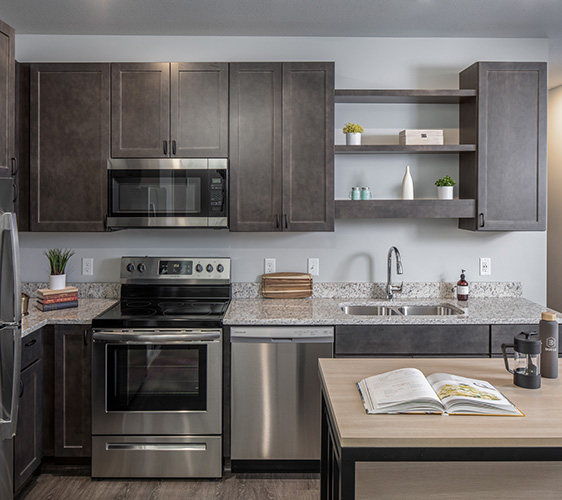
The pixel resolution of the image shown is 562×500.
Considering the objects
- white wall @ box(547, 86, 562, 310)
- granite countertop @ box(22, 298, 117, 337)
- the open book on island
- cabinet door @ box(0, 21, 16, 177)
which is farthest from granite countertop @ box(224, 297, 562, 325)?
white wall @ box(547, 86, 562, 310)

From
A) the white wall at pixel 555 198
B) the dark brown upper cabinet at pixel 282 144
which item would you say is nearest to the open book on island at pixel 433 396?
the dark brown upper cabinet at pixel 282 144

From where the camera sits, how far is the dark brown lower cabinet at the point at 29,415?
2.50 metres

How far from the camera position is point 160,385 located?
2764mm

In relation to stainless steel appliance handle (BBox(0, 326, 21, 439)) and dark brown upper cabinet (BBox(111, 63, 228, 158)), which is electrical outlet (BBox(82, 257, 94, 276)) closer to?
dark brown upper cabinet (BBox(111, 63, 228, 158))

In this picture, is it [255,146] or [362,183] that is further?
[362,183]

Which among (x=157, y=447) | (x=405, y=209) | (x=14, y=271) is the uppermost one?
(x=405, y=209)

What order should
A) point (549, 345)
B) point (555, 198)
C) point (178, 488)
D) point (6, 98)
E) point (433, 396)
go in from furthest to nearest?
point (555, 198) < point (178, 488) < point (6, 98) < point (549, 345) < point (433, 396)

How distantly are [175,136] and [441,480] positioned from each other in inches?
91.0

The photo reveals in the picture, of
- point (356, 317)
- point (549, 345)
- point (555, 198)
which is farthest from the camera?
point (555, 198)

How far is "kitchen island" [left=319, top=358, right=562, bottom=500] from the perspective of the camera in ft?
4.34

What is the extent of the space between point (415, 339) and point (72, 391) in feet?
6.11

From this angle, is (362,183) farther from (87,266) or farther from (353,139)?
(87,266)

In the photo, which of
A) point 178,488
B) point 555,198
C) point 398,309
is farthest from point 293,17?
point 555,198

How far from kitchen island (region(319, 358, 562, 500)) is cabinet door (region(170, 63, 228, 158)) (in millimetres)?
1695
